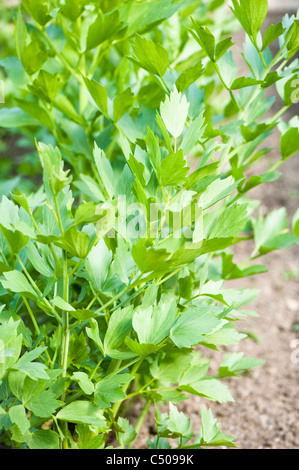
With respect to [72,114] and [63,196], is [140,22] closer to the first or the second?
[72,114]

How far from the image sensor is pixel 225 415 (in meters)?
1.16

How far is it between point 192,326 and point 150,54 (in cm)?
38

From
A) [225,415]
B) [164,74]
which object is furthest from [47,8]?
[225,415]

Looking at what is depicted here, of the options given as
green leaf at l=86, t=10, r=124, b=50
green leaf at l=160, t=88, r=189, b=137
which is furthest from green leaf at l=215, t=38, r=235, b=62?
green leaf at l=86, t=10, r=124, b=50

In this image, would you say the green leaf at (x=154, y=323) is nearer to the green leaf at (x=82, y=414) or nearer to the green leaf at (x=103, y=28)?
the green leaf at (x=82, y=414)

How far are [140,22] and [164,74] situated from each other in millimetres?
252

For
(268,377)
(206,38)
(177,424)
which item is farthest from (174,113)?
(268,377)

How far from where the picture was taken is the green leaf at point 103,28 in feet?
2.75

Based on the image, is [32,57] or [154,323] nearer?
[154,323]

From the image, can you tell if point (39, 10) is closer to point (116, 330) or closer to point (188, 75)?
point (188, 75)

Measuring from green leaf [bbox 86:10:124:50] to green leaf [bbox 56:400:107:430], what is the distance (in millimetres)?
619

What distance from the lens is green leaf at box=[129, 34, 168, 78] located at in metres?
0.67

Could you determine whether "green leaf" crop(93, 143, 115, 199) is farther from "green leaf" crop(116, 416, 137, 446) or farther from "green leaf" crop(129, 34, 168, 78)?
"green leaf" crop(116, 416, 137, 446)

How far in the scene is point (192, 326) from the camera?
0.64 metres
